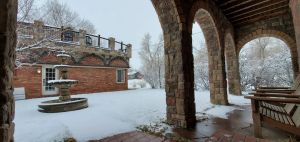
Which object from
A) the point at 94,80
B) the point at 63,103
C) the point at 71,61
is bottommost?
the point at 63,103

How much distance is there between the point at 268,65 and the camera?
8.86 metres

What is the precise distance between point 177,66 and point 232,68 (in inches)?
200

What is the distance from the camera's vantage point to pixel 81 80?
9719 millimetres

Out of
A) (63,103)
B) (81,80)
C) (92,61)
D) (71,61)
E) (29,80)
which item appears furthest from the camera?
(92,61)

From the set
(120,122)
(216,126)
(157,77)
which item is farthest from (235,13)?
(157,77)

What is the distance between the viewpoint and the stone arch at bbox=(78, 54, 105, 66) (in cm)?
984

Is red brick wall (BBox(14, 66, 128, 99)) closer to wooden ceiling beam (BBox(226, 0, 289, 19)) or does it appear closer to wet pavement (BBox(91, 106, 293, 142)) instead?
wet pavement (BBox(91, 106, 293, 142))

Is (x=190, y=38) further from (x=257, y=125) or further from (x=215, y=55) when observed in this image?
(x=215, y=55)

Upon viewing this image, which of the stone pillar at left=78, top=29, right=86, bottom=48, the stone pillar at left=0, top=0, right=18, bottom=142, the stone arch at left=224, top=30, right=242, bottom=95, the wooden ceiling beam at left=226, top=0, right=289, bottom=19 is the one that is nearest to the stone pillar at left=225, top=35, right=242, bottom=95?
the stone arch at left=224, top=30, right=242, bottom=95

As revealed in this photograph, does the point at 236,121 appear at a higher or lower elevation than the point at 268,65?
lower

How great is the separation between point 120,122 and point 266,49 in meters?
14.7

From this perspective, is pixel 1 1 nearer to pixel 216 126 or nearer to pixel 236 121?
pixel 216 126

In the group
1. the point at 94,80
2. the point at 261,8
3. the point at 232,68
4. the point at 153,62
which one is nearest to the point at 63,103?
the point at 94,80

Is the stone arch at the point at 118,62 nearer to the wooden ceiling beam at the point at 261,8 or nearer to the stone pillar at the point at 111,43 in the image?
the stone pillar at the point at 111,43
